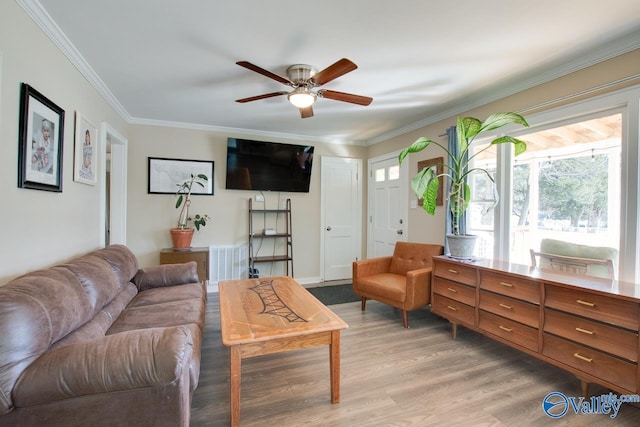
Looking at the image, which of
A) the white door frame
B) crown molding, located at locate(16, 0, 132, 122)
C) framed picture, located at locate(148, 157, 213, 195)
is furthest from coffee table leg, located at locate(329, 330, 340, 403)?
the white door frame

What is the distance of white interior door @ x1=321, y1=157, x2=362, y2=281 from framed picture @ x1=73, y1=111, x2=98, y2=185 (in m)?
3.09

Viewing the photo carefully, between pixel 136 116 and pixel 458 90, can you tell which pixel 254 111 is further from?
pixel 458 90

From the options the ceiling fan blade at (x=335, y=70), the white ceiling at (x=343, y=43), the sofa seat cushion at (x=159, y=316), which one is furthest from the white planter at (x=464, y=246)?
the sofa seat cushion at (x=159, y=316)

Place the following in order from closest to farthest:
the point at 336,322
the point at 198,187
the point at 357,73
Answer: the point at 336,322 → the point at 357,73 → the point at 198,187

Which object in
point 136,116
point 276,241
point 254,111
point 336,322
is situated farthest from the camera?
point 276,241

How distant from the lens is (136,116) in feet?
12.6

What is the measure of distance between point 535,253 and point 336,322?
2.06 metres

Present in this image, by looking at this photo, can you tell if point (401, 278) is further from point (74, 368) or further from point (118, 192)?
point (118, 192)

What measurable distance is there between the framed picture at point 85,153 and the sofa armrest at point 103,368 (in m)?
1.73

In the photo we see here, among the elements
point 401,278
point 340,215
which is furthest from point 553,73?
point 340,215

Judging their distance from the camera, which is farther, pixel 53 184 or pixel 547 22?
pixel 53 184

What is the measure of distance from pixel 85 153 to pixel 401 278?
3.42 metres

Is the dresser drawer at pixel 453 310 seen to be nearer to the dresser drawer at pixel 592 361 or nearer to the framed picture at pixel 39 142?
the dresser drawer at pixel 592 361

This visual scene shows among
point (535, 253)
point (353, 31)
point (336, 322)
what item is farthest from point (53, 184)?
point (535, 253)
